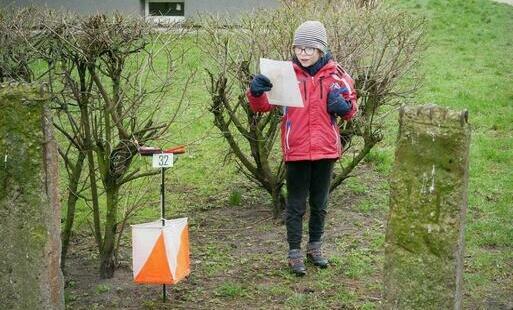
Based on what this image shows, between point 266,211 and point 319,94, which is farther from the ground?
point 319,94

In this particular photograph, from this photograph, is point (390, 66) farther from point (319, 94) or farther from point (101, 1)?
point (101, 1)

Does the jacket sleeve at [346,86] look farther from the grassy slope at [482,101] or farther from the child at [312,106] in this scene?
the grassy slope at [482,101]

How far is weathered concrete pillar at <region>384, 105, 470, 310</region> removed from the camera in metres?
3.96

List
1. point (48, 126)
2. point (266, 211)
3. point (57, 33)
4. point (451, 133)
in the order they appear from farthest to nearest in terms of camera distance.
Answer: point (266, 211), point (57, 33), point (48, 126), point (451, 133)

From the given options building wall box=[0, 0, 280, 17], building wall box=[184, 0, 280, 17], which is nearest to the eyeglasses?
building wall box=[0, 0, 280, 17]

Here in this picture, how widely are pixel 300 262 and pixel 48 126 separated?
2.37 m

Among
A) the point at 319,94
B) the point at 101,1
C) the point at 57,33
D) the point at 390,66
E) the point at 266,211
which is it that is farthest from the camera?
the point at 101,1

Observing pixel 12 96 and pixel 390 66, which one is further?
pixel 390 66

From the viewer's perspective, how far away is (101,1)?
59.9 feet

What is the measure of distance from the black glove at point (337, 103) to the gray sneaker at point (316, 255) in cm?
104

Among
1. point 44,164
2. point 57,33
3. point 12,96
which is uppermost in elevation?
point 57,33

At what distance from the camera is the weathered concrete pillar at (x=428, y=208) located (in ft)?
13.0

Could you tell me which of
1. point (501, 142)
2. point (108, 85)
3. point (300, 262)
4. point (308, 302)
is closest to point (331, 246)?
point (300, 262)

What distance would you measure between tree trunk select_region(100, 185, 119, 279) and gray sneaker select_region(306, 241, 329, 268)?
142 centimetres
